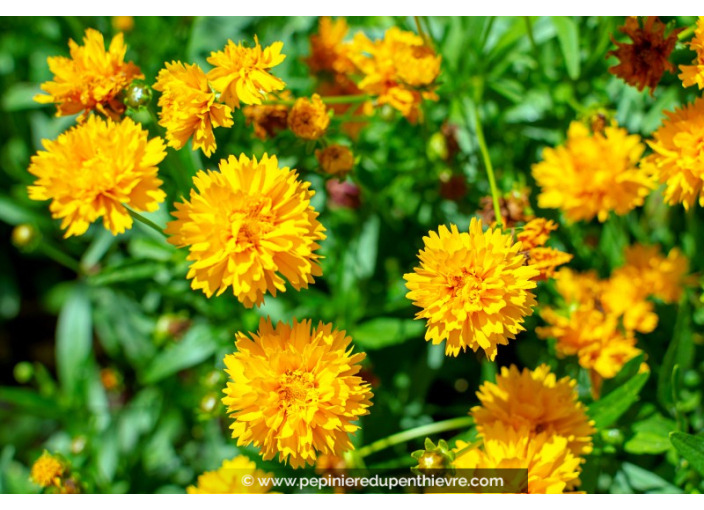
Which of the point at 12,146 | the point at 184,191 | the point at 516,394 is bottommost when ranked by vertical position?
the point at 516,394

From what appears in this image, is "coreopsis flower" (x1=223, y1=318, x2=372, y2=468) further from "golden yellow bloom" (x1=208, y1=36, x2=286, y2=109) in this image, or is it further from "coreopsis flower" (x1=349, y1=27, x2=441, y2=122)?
"coreopsis flower" (x1=349, y1=27, x2=441, y2=122)

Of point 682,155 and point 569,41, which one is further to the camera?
point 569,41

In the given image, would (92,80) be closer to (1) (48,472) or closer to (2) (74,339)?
(1) (48,472)

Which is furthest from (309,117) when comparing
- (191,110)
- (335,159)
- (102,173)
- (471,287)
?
(471,287)

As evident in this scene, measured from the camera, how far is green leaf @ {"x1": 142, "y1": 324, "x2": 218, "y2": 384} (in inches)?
101

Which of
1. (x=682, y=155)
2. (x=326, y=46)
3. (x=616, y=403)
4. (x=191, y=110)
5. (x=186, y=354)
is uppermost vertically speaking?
(x=326, y=46)

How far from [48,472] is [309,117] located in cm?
148

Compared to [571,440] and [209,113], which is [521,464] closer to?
[571,440]

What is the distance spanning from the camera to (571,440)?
1870 millimetres

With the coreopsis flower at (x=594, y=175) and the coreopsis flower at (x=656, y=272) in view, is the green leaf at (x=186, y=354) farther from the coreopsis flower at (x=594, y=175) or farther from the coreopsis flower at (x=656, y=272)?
the coreopsis flower at (x=656, y=272)

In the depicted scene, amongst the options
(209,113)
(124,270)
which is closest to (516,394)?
(209,113)

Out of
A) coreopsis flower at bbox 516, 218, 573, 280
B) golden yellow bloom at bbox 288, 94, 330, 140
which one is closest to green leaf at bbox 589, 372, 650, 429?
coreopsis flower at bbox 516, 218, 573, 280

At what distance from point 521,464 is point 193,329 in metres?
1.44

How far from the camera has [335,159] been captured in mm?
2025
